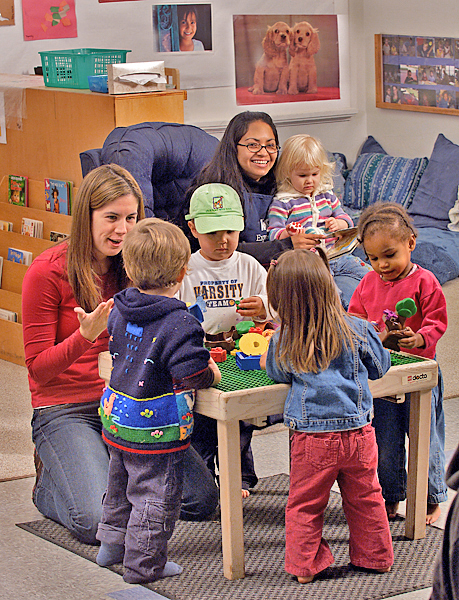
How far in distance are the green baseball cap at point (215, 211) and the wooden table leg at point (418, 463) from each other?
0.71 meters

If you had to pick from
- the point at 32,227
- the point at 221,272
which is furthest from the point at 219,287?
the point at 32,227

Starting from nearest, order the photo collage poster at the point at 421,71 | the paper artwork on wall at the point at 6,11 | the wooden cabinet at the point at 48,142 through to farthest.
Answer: the wooden cabinet at the point at 48,142, the paper artwork on wall at the point at 6,11, the photo collage poster at the point at 421,71

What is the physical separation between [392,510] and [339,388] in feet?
2.06

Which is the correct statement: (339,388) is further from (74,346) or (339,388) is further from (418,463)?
(74,346)

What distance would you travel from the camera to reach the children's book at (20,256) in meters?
4.11

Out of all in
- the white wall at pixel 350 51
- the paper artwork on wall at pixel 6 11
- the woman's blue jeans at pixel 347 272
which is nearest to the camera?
the woman's blue jeans at pixel 347 272

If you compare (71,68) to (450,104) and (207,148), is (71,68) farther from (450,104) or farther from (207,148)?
(450,104)

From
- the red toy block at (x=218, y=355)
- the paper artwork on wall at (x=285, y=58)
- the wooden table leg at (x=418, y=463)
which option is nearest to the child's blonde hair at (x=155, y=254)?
the red toy block at (x=218, y=355)

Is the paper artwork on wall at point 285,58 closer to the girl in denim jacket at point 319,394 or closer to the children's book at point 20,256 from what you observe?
the children's book at point 20,256

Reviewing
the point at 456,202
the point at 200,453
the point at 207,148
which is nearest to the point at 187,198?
the point at 207,148

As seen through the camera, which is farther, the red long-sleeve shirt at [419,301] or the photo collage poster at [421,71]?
the photo collage poster at [421,71]

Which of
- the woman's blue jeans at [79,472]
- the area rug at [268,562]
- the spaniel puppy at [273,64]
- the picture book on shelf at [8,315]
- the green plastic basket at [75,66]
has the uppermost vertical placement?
the spaniel puppy at [273,64]

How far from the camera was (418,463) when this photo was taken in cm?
222

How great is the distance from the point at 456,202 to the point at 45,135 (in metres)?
2.62
